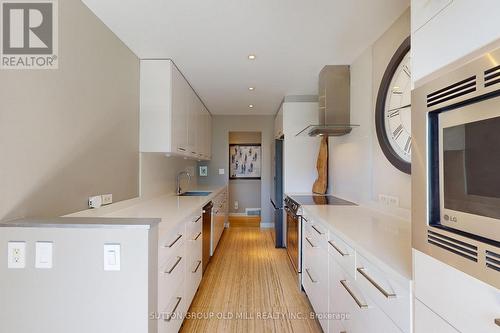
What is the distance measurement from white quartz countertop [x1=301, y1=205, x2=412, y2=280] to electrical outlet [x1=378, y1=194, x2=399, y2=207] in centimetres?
9

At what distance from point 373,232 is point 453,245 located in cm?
85

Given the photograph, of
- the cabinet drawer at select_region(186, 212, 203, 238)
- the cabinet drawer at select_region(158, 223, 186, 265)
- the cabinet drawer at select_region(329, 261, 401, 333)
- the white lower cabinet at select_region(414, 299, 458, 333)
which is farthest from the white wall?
the white lower cabinet at select_region(414, 299, 458, 333)

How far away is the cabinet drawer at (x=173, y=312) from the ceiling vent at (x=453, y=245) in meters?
1.42

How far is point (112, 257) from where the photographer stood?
1185 mm

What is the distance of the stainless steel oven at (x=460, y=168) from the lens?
0.60 meters

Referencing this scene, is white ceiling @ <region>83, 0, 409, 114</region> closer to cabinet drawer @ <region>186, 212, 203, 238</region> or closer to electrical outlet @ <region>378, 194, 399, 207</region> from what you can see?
electrical outlet @ <region>378, 194, 399, 207</region>

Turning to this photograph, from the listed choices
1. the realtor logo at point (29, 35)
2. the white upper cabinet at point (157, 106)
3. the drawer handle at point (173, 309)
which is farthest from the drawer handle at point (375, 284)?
the white upper cabinet at point (157, 106)

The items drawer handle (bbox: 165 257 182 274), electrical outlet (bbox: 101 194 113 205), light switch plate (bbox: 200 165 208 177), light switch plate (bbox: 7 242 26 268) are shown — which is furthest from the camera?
light switch plate (bbox: 200 165 208 177)

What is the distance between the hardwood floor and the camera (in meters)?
2.11

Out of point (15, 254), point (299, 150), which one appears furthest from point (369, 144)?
point (15, 254)

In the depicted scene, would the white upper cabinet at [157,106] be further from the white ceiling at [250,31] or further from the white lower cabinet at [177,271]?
the white lower cabinet at [177,271]

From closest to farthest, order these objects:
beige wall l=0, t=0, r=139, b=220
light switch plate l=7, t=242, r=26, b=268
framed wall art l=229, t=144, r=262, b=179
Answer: light switch plate l=7, t=242, r=26, b=268, beige wall l=0, t=0, r=139, b=220, framed wall art l=229, t=144, r=262, b=179

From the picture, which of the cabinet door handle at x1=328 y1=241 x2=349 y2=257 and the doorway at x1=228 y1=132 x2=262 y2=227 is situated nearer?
the cabinet door handle at x1=328 y1=241 x2=349 y2=257

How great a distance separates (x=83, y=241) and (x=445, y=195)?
1.39 metres
